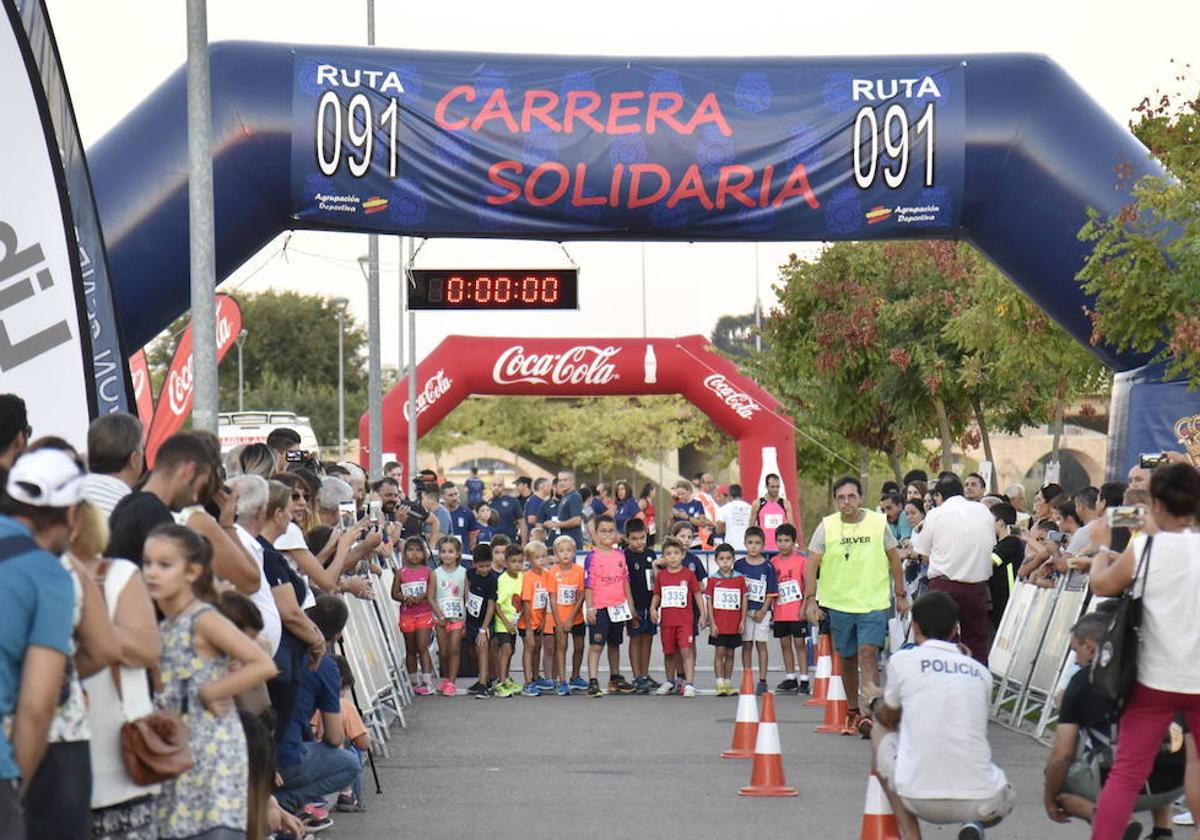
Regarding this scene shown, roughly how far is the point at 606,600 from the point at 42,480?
1384 centimetres

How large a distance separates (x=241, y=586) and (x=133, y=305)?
8532 millimetres

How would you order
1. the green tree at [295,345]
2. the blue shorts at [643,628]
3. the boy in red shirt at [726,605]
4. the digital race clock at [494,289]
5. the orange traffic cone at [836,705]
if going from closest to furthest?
the orange traffic cone at [836,705] → the boy in red shirt at [726,605] → the digital race clock at [494,289] → the blue shorts at [643,628] → the green tree at [295,345]

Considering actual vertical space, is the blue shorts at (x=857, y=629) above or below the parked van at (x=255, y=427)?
below

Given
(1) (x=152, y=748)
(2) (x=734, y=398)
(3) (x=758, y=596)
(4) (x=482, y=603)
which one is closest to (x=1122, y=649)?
(1) (x=152, y=748)

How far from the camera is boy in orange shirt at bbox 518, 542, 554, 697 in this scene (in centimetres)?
1945

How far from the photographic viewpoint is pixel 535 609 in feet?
63.8

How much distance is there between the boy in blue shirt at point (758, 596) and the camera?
743 inches

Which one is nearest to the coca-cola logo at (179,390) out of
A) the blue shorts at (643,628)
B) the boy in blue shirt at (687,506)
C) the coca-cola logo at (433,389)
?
the blue shorts at (643,628)

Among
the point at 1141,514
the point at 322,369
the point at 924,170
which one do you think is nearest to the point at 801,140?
the point at 924,170

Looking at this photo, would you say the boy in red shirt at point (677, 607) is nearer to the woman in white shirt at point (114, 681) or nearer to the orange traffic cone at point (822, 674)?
the orange traffic cone at point (822, 674)

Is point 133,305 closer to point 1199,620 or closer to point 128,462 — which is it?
point 128,462

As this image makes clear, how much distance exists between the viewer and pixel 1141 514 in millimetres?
10016

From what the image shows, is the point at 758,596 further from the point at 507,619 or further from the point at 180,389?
the point at 180,389

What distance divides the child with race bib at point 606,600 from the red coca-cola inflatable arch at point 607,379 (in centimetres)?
1832
